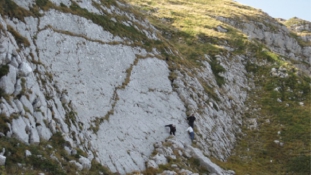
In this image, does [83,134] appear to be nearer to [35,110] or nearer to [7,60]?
[35,110]

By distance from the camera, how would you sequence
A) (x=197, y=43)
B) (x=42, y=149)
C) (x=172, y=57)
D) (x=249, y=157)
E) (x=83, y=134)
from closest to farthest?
(x=42, y=149) → (x=83, y=134) → (x=249, y=157) → (x=172, y=57) → (x=197, y=43)

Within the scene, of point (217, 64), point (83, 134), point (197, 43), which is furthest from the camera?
point (197, 43)

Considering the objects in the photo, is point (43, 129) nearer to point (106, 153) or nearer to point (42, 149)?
point (42, 149)

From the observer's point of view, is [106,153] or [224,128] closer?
[106,153]

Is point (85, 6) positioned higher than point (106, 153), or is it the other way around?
point (85, 6)

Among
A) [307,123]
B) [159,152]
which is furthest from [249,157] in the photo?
[159,152]

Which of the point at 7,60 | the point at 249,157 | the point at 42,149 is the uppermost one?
the point at 7,60
